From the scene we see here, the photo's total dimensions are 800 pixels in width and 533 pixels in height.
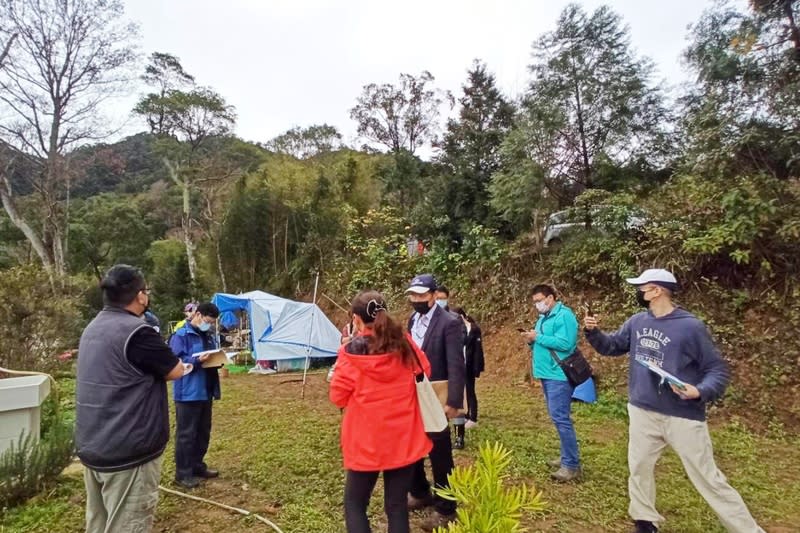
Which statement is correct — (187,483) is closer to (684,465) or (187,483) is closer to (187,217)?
(684,465)

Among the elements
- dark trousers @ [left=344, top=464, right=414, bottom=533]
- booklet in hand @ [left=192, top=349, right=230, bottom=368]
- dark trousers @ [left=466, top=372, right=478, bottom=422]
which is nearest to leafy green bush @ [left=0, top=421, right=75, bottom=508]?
booklet in hand @ [left=192, top=349, right=230, bottom=368]

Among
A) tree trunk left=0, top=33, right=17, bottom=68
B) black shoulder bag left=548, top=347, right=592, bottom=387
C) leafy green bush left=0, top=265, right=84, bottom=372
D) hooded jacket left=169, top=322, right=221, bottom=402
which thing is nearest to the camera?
black shoulder bag left=548, top=347, right=592, bottom=387

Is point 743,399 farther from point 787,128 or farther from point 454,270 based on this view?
point 454,270

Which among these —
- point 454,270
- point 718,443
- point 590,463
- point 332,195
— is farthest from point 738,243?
point 332,195

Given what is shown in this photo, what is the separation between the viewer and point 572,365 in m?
3.18

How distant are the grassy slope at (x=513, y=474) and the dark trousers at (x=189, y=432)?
202mm

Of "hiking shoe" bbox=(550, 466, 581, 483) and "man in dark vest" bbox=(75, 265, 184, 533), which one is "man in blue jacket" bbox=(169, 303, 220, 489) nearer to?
"man in dark vest" bbox=(75, 265, 184, 533)

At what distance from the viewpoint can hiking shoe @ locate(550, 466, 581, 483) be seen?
10.8 feet

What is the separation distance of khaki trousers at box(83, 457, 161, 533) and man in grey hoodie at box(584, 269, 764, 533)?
96.2 inches

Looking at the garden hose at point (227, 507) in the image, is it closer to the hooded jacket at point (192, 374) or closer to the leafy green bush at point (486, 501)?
the hooded jacket at point (192, 374)

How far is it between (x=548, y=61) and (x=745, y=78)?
2.79 metres

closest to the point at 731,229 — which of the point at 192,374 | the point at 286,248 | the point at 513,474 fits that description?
the point at 513,474

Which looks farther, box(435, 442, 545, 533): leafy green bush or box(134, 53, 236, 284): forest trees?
box(134, 53, 236, 284): forest trees

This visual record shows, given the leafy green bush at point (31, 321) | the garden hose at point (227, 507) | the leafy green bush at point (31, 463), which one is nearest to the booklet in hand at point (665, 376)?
the garden hose at point (227, 507)
